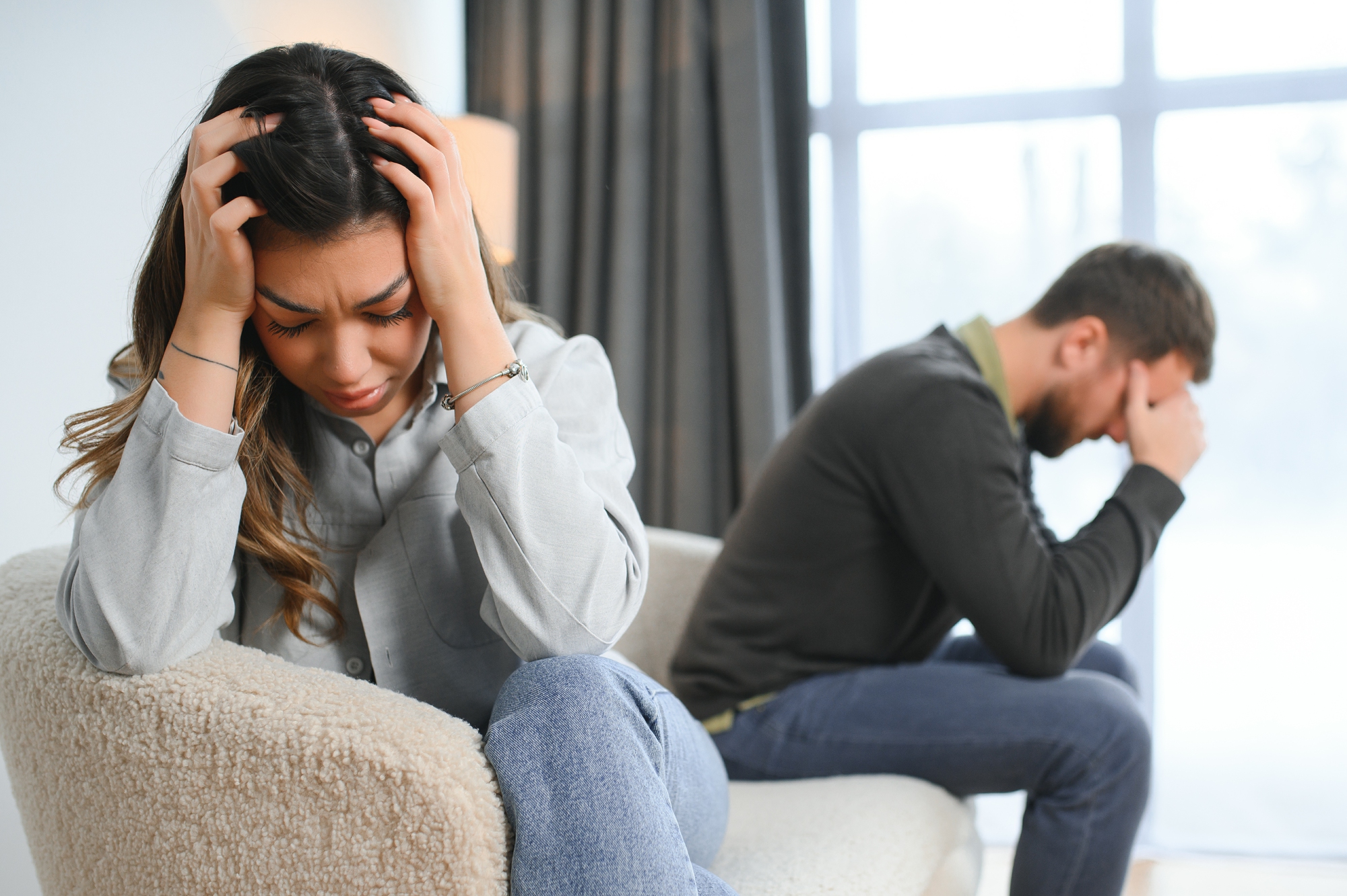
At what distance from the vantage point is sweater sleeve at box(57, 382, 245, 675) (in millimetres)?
649

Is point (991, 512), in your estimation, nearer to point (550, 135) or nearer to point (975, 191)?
point (975, 191)

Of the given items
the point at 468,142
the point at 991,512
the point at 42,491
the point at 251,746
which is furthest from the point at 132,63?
the point at 991,512

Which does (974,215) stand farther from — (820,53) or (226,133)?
(226,133)

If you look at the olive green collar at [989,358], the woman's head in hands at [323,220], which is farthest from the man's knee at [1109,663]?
the woman's head in hands at [323,220]

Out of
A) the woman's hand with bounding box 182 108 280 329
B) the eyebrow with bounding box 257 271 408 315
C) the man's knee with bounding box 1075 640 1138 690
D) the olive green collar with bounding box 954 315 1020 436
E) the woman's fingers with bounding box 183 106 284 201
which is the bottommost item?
the man's knee with bounding box 1075 640 1138 690

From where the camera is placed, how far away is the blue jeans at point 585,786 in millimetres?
550

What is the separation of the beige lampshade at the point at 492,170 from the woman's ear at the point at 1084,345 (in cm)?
104

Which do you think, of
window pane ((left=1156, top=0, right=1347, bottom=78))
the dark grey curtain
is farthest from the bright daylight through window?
the dark grey curtain

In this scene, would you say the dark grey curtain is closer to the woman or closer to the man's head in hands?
the man's head in hands

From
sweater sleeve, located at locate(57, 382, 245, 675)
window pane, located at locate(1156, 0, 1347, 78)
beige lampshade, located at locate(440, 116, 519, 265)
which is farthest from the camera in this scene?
window pane, located at locate(1156, 0, 1347, 78)

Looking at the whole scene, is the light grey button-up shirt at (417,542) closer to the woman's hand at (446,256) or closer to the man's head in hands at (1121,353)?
the woman's hand at (446,256)

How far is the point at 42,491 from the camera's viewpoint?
1111 mm

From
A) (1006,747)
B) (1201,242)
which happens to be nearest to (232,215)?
(1006,747)

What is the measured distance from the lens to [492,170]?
1901mm
